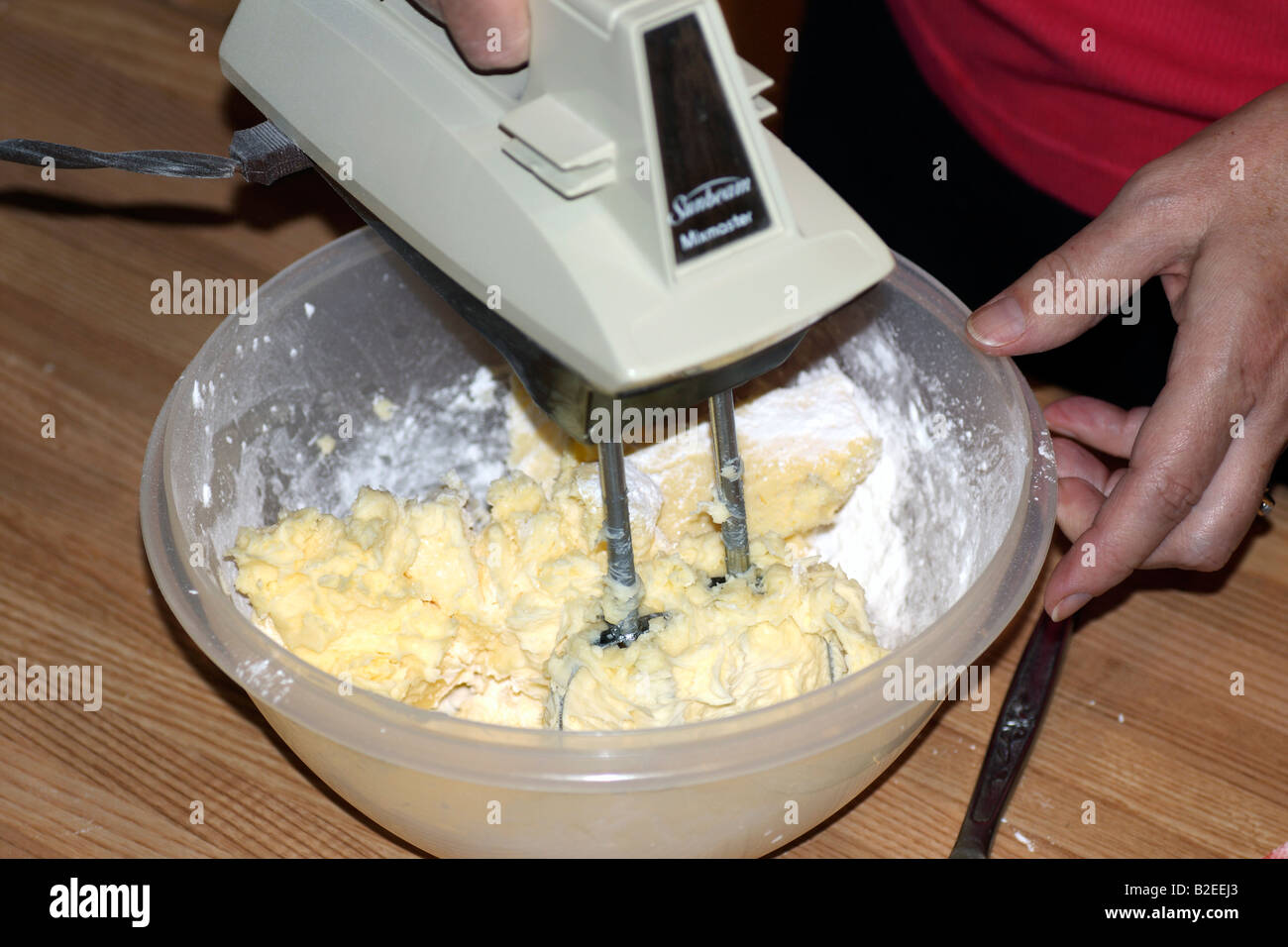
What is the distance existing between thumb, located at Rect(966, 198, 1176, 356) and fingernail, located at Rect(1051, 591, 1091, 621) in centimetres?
14

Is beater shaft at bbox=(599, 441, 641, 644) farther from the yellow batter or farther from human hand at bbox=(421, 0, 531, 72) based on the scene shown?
human hand at bbox=(421, 0, 531, 72)

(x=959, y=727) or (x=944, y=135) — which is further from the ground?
(x=944, y=135)

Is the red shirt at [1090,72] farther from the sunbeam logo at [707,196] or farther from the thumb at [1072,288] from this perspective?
the sunbeam logo at [707,196]

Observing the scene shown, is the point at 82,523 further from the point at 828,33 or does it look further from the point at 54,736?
the point at 828,33

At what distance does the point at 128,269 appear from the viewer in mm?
998

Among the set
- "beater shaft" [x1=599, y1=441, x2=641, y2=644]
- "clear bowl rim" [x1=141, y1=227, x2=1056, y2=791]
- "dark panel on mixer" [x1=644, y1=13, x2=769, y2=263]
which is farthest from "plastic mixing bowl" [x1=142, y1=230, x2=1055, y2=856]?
"dark panel on mixer" [x1=644, y1=13, x2=769, y2=263]

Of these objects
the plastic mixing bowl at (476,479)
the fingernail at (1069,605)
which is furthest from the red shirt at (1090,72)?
the fingernail at (1069,605)

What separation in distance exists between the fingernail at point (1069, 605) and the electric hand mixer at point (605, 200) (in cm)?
30

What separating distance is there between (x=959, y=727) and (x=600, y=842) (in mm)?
257

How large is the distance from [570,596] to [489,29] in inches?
12.9

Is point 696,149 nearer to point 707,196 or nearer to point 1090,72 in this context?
point 707,196

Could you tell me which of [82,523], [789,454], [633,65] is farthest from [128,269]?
[633,65]

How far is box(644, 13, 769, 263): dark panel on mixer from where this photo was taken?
46cm

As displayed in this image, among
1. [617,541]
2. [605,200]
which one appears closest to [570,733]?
[617,541]
